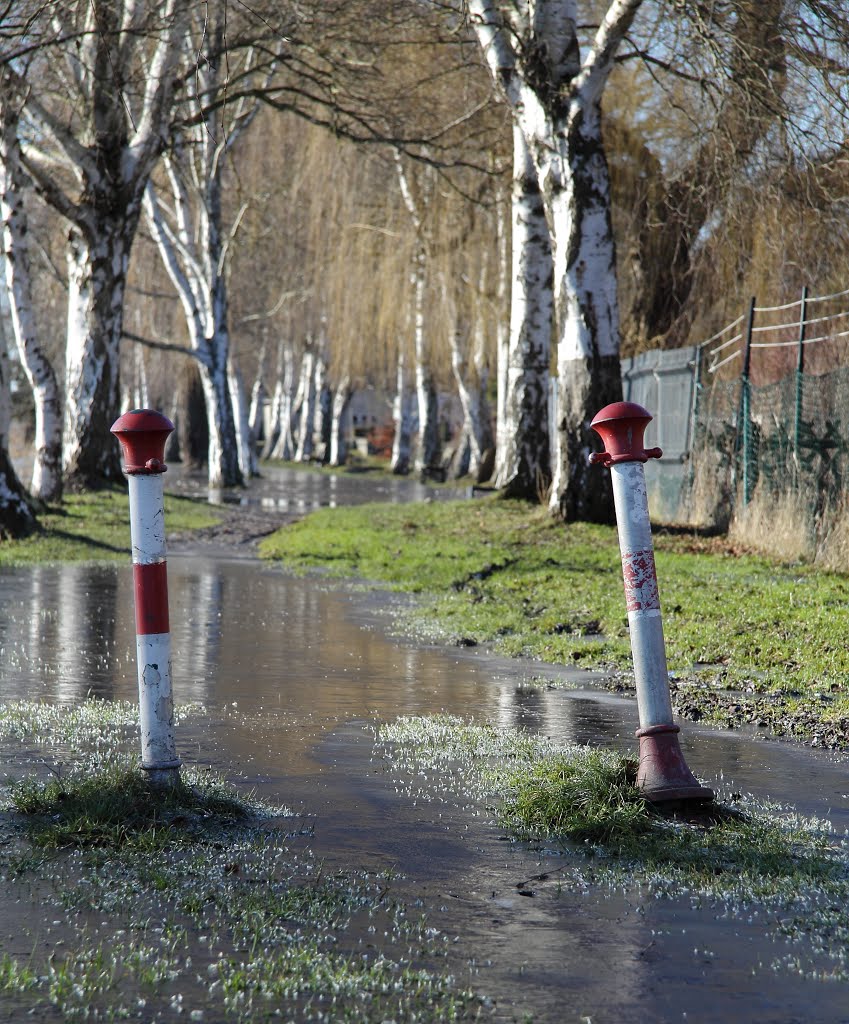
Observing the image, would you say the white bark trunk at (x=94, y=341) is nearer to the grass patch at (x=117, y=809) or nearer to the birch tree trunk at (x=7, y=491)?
the birch tree trunk at (x=7, y=491)

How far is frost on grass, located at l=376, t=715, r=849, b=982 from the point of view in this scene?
4.02 m

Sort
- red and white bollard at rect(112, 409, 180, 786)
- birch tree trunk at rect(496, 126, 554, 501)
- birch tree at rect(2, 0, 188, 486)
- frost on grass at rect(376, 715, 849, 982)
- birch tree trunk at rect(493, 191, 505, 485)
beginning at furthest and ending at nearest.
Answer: birch tree trunk at rect(493, 191, 505, 485), birch tree trunk at rect(496, 126, 554, 501), birch tree at rect(2, 0, 188, 486), red and white bollard at rect(112, 409, 180, 786), frost on grass at rect(376, 715, 849, 982)

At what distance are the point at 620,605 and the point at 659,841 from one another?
6.22 metres

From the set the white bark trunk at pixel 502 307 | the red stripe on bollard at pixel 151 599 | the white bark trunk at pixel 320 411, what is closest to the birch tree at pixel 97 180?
the white bark trunk at pixel 502 307

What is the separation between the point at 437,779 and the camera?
18.6 feet

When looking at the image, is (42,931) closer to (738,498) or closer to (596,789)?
(596,789)

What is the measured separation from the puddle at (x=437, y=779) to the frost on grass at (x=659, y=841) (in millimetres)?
88

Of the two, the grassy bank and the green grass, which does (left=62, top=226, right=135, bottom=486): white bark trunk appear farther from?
the grassy bank

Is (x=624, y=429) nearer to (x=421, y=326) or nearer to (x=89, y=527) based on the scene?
(x=89, y=527)

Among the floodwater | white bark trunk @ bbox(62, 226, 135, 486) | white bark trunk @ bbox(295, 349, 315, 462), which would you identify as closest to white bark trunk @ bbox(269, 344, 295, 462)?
white bark trunk @ bbox(295, 349, 315, 462)

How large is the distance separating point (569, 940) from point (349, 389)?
5913 centimetres

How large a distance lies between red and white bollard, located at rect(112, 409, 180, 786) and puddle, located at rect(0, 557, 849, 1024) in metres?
0.52

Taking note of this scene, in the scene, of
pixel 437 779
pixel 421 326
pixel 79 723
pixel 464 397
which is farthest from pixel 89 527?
pixel 464 397

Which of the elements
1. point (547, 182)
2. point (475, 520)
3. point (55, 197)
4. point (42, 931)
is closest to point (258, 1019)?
point (42, 931)
